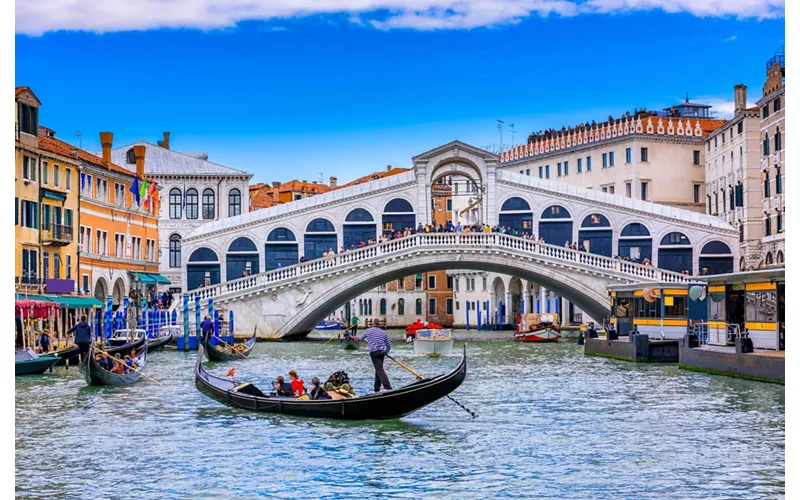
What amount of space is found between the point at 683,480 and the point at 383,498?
2.31 metres

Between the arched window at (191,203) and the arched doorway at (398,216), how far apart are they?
26.9ft

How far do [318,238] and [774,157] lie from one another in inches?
446

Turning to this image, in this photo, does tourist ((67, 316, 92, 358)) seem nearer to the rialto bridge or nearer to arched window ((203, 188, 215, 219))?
the rialto bridge

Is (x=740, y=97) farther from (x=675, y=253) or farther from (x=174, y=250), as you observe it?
(x=174, y=250)

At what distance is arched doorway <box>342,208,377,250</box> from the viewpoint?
32.2 meters

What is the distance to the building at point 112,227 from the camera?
27333 millimetres

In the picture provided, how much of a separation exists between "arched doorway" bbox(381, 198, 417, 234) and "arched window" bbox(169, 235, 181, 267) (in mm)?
8325

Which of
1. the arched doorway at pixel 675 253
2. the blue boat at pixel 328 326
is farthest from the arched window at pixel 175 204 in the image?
the arched doorway at pixel 675 253

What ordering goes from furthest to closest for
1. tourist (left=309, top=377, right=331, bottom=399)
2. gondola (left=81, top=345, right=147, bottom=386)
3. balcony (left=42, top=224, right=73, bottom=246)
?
balcony (left=42, top=224, right=73, bottom=246)
gondola (left=81, top=345, right=147, bottom=386)
tourist (left=309, top=377, right=331, bottom=399)

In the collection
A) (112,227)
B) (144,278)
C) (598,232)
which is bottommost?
(144,278)

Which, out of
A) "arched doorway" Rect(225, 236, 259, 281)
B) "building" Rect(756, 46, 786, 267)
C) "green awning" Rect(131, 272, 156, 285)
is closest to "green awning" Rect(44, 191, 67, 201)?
"green awning" Rect(131, 272, 156, 285)

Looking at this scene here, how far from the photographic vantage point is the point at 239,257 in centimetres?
3209

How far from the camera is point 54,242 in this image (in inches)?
945

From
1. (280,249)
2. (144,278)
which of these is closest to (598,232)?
(280,249)
